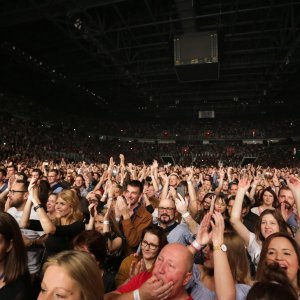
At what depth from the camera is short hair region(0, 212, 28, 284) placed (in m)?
1.99

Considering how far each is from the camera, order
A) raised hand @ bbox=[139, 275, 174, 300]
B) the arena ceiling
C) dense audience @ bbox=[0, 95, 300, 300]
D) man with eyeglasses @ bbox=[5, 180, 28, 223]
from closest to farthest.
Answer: dense audience @ bbox=[0, 95, 300, 300] < raised hand @ bbox=[139, 275, 174, 300] < man with eyeglasses @ bbox=[5, 180, 28, 223] < the arena ceiling


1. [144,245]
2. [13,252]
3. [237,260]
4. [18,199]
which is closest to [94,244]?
[144,245]

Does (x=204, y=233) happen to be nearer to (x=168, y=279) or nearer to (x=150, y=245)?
(x=150, y=245)

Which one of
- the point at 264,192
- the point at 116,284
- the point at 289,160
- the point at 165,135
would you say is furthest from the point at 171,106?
the point at 116,284

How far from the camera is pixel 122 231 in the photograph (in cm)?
355

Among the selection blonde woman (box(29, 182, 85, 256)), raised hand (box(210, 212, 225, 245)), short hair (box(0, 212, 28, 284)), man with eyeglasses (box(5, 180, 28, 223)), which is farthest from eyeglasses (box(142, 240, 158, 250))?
man with eyeglasses (box(5, 180, 28, 223))

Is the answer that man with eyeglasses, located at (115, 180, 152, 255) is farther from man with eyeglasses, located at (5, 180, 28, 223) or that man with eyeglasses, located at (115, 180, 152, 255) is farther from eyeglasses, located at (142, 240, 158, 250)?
man with eyeglasses, located at (5, 180, 28, 223)

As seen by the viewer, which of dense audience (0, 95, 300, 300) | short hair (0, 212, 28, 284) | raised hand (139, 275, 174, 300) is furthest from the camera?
short hair (0, 212, 28, 284)

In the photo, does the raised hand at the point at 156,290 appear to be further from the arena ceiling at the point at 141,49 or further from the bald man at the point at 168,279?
the arena ceiling at the point at 141,49

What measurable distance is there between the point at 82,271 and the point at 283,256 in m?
1.51

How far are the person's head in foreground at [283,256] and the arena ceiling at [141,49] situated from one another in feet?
35.0

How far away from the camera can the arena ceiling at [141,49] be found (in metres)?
12.5

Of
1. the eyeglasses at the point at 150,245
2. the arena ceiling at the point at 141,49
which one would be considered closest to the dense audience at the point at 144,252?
the eyeglasses at the point at 150,245

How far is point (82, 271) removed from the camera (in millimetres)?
1556
